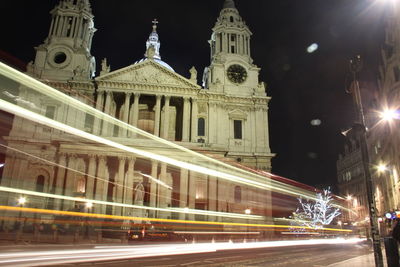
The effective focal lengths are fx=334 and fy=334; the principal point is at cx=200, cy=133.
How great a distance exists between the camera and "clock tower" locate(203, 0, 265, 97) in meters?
43.1

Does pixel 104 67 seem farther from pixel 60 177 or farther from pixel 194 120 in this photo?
pixel 60 177

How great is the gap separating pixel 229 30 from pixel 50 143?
89.5ft

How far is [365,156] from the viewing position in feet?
28.1

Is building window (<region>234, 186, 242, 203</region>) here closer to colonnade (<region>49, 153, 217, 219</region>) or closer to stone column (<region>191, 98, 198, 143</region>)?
colonnade (<region>49, 153, 217, 219</region>)

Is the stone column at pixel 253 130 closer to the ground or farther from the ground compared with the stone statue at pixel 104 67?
closer to the ground

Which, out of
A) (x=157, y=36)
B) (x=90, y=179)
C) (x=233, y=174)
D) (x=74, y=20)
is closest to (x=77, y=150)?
(x=90, y=179)

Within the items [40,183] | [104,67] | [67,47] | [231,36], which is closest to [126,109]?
[104,67]

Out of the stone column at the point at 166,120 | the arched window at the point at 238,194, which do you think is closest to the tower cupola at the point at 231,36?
the stone column at the point at 166,120

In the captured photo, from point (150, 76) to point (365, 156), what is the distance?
32.8 meters

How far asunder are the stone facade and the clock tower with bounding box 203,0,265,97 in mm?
138

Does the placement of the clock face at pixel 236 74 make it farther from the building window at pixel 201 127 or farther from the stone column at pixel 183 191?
the stone column at pixel 183 191

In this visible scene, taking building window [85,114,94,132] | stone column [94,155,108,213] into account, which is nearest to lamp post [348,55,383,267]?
stone column [94,155,108,213]

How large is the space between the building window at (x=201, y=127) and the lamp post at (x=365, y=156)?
102ft

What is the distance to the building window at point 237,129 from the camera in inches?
1639
